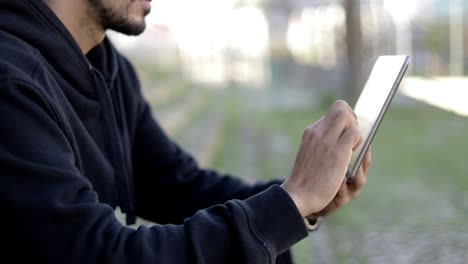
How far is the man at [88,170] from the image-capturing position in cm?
131

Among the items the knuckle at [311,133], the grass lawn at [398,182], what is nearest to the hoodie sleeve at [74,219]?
the knuckle at [311,133]

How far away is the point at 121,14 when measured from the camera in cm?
184

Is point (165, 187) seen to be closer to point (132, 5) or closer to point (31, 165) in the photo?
point (132, 5)

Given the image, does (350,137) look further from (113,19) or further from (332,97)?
(332,97)

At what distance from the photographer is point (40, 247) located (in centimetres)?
132

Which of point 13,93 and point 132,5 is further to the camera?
point 132,5

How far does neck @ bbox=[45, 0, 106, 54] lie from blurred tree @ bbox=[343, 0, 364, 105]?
10.7 metres

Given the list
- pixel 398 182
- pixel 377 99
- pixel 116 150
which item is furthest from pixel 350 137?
pixel 398 182

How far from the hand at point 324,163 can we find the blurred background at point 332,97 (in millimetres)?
2180

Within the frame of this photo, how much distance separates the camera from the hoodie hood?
1.55 meters

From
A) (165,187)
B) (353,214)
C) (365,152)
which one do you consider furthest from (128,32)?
(353,214)

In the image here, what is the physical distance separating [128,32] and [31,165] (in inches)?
26.7

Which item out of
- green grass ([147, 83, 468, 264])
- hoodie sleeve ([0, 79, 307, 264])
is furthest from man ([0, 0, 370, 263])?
green grass ([147, 83, 468, 264])

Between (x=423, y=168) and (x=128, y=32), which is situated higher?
(x=128, y=32)
